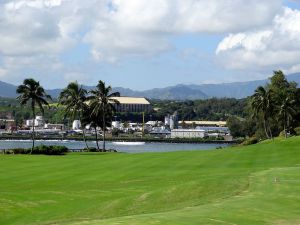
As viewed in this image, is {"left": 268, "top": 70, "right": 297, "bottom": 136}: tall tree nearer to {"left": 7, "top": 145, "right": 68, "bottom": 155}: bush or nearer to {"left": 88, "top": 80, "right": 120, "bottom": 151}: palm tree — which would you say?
{"left": 88, "top": 80, "right": 120, "bottom": 151}: palm tree

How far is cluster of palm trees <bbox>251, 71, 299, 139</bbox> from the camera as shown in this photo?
367 feet

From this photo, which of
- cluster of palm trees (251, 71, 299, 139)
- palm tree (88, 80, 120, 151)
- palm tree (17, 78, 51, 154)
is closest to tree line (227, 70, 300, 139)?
cluster of palm trees (251, 71, 299, 139)

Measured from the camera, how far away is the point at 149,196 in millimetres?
28250

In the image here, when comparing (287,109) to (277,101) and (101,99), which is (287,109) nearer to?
(277,101)

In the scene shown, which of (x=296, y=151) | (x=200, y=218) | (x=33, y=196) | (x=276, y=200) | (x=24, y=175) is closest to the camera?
(x=200, y=218)

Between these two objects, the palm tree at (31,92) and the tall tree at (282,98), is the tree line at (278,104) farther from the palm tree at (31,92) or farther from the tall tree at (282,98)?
the palm tree at (31,92)

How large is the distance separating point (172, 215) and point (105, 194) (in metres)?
11.3

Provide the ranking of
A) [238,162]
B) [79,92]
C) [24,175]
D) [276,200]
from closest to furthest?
[276,200]
[24,175]
[238,162]
[79,92]

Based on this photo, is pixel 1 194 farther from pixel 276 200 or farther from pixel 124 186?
pixel 276 200

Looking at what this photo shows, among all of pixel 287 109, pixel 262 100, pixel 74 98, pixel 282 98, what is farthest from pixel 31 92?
pixel 282 98

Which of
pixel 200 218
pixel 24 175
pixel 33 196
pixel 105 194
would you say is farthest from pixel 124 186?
pixel 200 218

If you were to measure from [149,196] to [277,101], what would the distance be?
93.0 meters

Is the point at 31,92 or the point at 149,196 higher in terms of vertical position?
the point at 31,92

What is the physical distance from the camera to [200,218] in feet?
63.7
